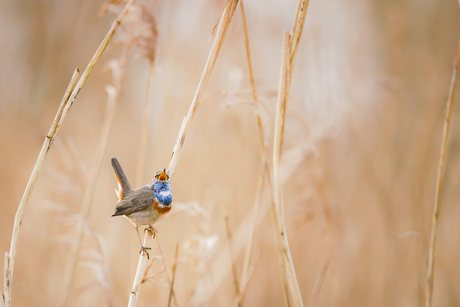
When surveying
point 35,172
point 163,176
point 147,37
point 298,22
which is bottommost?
point 35,172

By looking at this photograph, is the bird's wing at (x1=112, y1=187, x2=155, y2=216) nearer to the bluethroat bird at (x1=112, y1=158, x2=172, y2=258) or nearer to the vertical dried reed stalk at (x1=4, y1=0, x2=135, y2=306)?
the bluethroat bird at (x1=112, y1=158, x2=172, y2=258)

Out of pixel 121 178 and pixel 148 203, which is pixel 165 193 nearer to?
pixel 148 203

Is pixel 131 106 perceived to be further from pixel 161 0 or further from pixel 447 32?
pixel 447 32

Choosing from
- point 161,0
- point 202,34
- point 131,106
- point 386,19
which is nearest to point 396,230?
point 386,19

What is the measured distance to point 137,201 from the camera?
65.9 inches

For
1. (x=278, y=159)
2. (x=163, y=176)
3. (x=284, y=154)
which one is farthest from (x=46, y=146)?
(x=284, y=154)

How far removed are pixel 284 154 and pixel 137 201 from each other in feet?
3.76

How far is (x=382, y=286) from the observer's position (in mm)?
2768

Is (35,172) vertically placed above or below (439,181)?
below

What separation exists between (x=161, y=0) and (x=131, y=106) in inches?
73.5

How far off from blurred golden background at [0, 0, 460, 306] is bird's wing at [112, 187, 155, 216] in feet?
2.32

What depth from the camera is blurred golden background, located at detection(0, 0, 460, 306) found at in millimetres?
2609

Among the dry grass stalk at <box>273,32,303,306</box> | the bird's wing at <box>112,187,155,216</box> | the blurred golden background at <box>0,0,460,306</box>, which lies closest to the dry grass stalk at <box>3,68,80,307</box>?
the bird's wing at <box>112,187,155,216</box>

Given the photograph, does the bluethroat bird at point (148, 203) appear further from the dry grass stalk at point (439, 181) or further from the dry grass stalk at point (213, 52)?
the dry grass stalk at point (439, 181)
